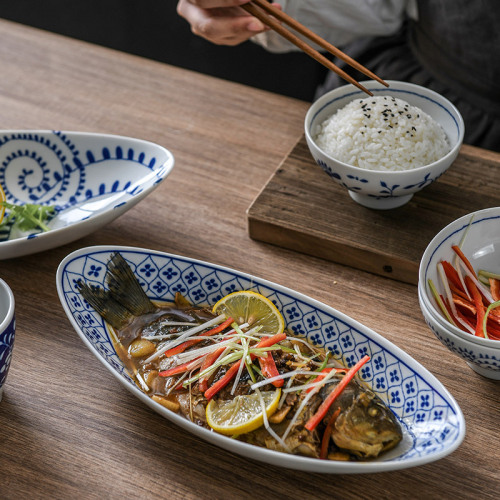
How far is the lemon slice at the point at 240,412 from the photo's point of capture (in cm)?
95

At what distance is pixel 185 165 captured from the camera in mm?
1670

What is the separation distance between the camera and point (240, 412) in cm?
98

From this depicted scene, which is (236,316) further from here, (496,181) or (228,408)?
(496,181)

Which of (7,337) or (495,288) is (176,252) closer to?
(7,337)

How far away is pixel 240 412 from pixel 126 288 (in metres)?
0.37

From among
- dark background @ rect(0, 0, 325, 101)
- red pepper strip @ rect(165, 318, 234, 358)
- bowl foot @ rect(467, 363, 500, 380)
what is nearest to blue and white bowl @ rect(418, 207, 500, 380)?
bowl foot @ rect(467, 363, 500, 380)

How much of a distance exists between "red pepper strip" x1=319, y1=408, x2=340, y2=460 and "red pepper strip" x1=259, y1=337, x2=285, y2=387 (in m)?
0.10

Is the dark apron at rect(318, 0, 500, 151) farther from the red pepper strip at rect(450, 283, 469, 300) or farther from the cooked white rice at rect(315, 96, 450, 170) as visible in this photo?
the red pepper strip at rect(450, 283, 469, 300)

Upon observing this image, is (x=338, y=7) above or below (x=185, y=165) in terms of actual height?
above

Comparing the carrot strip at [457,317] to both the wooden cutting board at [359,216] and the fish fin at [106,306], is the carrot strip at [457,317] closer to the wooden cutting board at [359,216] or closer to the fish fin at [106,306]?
the wooden cutting board at [359,216]

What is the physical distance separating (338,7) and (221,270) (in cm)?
110

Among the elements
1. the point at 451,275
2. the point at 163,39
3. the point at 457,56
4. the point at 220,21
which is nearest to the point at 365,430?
the point at 451,275

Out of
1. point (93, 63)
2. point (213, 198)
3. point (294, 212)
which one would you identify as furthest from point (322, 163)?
point (93, 63)

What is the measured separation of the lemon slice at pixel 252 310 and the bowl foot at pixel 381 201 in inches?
16.5
